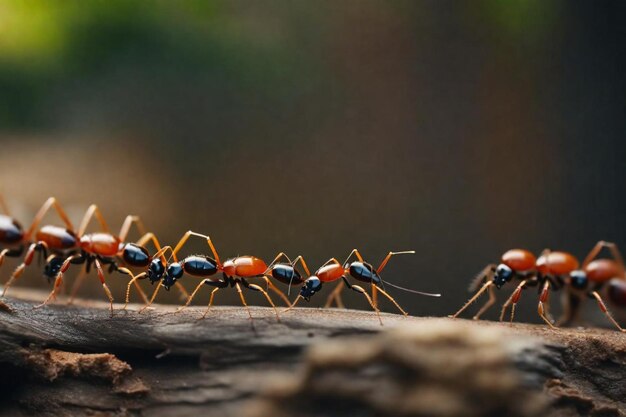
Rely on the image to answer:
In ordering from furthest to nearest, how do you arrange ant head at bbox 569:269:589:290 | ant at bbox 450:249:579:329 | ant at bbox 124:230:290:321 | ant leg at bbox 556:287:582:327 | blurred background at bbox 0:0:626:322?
blurred background at bbox 0:0:626:322 < ant leg at bbox 556:287:582:327 < ant head at bbox 569:269:589:290 < ant at bbox 450:249:579:329 < ant at bbox 124:230:290:321

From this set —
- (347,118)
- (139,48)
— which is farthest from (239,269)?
(139,48)

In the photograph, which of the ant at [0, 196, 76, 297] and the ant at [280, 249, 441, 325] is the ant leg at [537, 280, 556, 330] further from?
the ant at [0, 196, 76, 297]

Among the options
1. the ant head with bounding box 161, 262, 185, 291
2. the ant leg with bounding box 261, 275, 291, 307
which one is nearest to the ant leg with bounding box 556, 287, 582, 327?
the ant leg with bounding box 261, 275, 291, 307

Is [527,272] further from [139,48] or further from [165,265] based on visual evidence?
[139,48]

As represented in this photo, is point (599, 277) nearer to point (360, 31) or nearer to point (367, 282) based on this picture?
point (367, 282)

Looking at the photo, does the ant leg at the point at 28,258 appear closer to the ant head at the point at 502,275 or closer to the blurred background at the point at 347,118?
the blurred background at the point at 347,118

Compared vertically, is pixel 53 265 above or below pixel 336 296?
above
